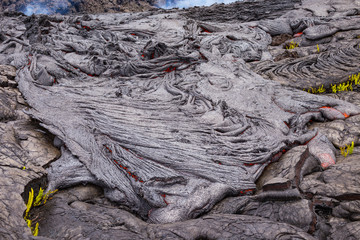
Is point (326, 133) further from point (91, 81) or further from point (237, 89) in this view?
point (91, 81)

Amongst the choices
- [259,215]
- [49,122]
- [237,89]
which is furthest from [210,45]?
[259,215]

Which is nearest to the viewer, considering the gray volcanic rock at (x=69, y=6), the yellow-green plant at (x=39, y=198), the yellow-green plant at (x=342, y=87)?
the yellow-green plant at (x=39, y=198)

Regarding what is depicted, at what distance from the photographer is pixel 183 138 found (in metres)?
3.44

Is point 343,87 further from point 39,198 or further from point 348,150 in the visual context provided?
point 39,198

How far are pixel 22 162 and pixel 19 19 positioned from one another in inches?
367

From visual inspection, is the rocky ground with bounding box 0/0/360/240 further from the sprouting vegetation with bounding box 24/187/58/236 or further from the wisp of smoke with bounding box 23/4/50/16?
the wisp of smoke with bounding box 23/4/50/16

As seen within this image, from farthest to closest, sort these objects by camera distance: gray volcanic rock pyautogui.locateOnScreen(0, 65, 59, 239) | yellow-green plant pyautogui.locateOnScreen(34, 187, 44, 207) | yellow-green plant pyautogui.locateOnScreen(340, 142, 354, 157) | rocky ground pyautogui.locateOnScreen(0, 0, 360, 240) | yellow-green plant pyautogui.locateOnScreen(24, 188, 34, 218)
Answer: yellow-green plant pyautogui.locateOnScreen(340, 142, 354, 157) → yellow-green plant pyautogui.locateOnScreen(34, 187, 44, 207) → yellow-green plant pyautogui.locateOnScreen(24, 188, 34, 218) → rocky ground pyautogui.locateOnScreen(0, 0, 360, 240) → gray volcanic rock pyautogui.locateOnScreen(0, 65, 59, 239)

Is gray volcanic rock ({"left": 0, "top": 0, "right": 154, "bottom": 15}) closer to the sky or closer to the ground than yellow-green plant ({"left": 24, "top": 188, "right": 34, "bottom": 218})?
closer to the sky

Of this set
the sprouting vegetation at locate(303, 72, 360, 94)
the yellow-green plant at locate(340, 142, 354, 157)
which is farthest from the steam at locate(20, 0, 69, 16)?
the yellow-green plant at locate(340, 142, 354, 157)

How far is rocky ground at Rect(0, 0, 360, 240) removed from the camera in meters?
2.25

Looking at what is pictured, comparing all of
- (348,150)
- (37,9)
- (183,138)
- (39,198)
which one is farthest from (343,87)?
(37,9)

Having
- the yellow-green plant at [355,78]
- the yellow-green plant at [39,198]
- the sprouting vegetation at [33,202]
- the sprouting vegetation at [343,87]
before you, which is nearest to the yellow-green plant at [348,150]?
the sprouting vegetation at [343,87]

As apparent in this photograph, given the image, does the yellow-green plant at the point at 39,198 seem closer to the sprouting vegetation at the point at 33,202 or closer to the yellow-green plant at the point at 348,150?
the sprouting vegetation at the point at 33,202

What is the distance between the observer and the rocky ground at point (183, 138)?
2.25 metres
